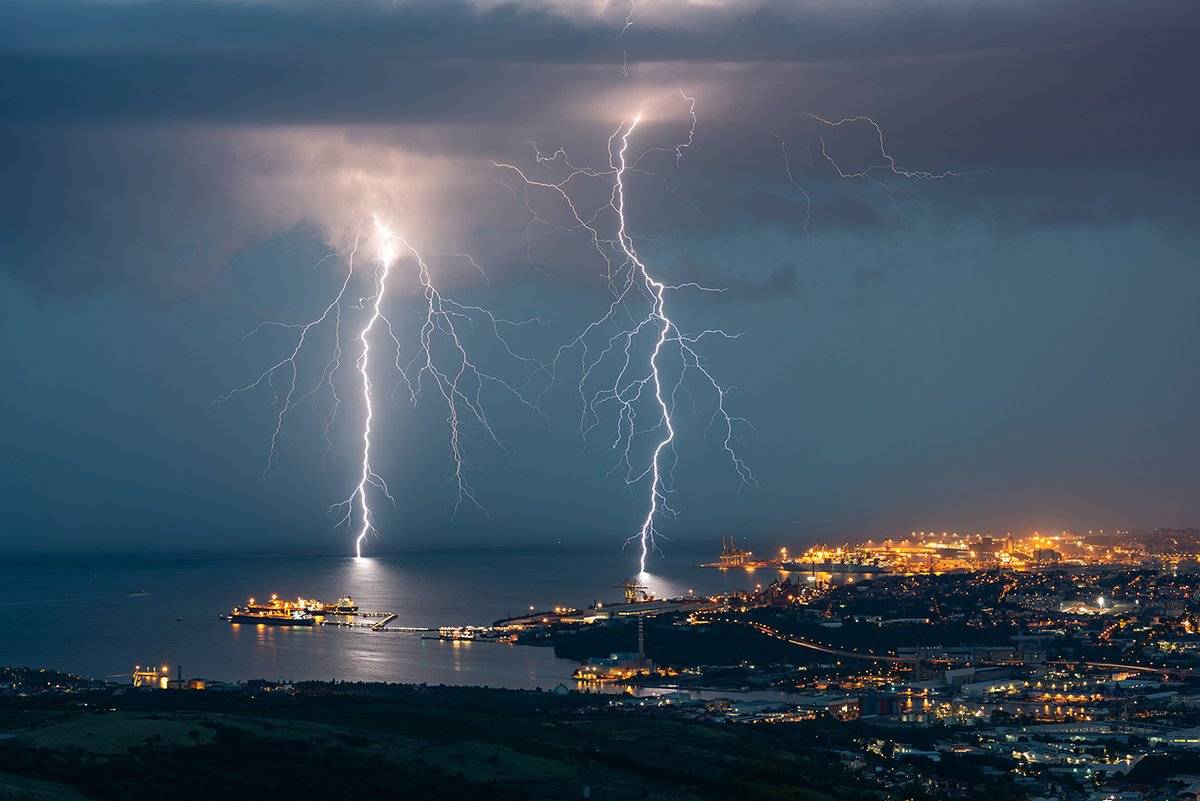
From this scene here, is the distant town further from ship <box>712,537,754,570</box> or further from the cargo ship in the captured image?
ship <box>712,537,754,570</box>

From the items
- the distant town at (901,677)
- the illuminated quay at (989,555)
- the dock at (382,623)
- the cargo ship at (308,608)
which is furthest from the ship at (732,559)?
the dock at (382,623)

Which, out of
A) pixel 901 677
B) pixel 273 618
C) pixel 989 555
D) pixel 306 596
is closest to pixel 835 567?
pixel 989 555

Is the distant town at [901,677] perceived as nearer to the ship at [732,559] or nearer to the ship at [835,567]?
the ship at [835,567]

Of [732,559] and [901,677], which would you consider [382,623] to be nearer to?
[901,677]

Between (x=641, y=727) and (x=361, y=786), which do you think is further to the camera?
(x=641, y=727)

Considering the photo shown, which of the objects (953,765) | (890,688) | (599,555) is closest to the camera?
(953,765)

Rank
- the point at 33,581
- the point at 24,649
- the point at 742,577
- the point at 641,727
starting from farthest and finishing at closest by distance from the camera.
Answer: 1. the point at 33,581
2. the point at 742,577
3. the point at 24,649
4. the point at 641,727

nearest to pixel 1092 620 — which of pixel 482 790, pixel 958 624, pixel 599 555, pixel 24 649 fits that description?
pixel 958 624

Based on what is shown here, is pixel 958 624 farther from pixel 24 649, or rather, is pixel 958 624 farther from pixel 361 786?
pixel 361 786

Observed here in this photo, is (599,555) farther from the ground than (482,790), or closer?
farther from the ground
